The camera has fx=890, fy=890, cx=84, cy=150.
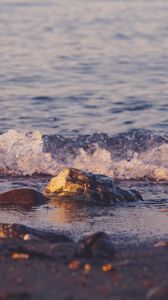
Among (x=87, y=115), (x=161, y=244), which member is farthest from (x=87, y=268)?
(x=87, y=115)

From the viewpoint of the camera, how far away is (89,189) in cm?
730

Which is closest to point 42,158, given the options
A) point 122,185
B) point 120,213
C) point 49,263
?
point 122,185

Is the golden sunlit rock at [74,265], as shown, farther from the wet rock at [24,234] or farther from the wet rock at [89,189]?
the wet rock at [89,189]

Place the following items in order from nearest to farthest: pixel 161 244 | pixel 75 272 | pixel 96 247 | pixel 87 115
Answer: pixel 75 272 → pixel 96 247 → pixel 161 244 → pixel 87 115

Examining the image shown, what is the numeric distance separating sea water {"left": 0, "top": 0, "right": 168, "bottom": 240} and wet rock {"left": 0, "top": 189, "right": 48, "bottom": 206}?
0.15 metres

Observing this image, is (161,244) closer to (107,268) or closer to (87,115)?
(107,268)

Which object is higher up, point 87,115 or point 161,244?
point 87,115

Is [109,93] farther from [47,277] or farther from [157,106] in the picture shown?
[47,277]

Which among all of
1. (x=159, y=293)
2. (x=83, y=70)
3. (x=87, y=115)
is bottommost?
(x=159, y=293)

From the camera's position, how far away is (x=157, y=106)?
11531mm

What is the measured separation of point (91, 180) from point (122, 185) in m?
0.82

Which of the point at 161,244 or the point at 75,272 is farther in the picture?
the point at 161,244

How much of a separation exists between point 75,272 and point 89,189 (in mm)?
2593

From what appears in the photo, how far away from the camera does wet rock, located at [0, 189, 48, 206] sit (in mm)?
7113
